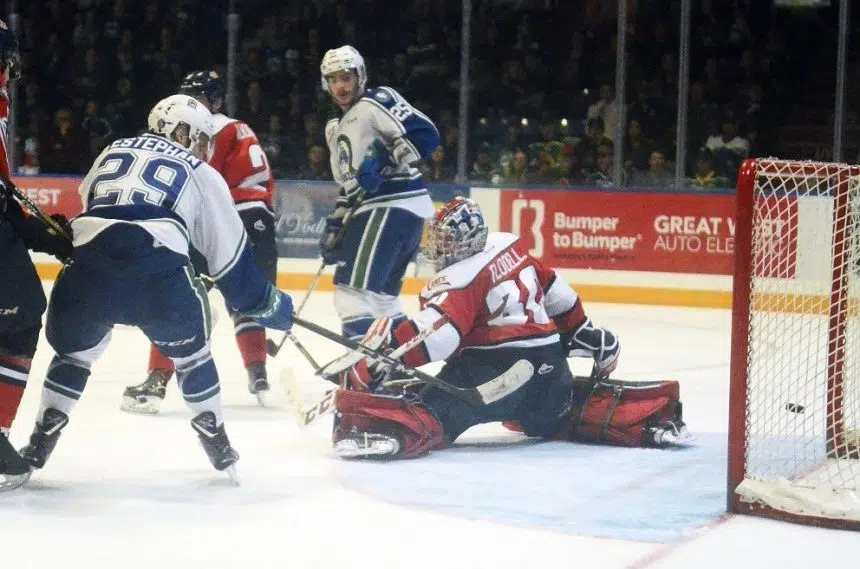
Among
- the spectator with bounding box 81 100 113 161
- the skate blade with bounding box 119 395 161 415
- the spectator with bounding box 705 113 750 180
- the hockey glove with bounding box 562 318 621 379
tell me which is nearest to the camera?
the hockey glove with bounding box 562 318 621 379

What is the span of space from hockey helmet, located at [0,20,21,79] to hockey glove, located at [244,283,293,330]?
0.85 m

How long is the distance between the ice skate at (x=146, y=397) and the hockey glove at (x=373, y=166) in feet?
3.40

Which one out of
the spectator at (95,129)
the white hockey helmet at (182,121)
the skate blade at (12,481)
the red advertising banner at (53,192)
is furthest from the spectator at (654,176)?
the skate blade at (12,481)

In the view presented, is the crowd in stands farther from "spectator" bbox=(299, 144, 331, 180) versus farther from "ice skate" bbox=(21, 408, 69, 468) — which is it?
"ice skate" bbox=(21, 408, 69, 468)

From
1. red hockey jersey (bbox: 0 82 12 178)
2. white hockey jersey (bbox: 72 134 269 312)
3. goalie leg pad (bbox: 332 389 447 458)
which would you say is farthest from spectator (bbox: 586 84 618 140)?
red hockey jersey (bbox: 0 82 12 178)

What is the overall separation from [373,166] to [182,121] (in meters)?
1.49

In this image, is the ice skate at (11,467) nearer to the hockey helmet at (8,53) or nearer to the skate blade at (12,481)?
the skate blade at (12,481)

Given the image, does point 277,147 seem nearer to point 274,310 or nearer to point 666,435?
point 666,435

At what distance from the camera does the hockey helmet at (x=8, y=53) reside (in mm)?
3430

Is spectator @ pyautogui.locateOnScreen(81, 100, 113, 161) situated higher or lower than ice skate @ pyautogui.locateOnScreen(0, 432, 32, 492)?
higher

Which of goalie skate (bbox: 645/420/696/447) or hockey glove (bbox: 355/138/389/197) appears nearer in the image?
goalie skate (bbox: 645/420/696/447)

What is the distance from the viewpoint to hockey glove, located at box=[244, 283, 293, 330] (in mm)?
3637

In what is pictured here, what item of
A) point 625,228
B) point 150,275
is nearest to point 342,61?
point 150,275

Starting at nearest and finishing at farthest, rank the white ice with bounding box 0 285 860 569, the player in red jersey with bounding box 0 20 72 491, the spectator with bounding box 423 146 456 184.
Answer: the white ice with bounding box 0 285 860 569, the player in red jersey with bounding box 0 20 72 491, the spectator with bounding box 423 146 456 184
